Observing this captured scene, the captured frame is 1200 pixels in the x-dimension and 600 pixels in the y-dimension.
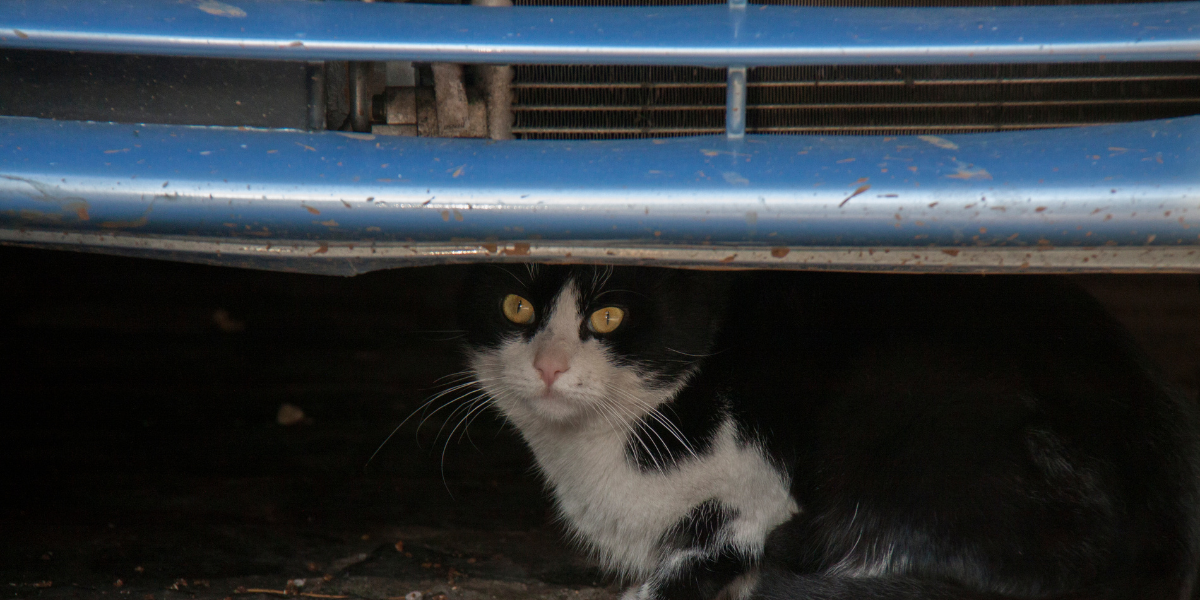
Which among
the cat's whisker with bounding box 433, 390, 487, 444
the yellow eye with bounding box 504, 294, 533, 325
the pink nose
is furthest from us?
the cat's whisker with bounding box 433, 390, 487, 444

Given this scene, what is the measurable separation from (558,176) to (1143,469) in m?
1.07

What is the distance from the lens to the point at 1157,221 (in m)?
0.91

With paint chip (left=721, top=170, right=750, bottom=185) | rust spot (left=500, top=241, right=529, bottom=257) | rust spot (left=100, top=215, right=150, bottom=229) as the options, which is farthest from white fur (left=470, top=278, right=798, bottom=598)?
rust spot (left=100, top=215, right=150, bottom=229)

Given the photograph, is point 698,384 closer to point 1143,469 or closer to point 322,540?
point 1143,469

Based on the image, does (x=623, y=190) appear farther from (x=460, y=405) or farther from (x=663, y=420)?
(x=460, y=405)

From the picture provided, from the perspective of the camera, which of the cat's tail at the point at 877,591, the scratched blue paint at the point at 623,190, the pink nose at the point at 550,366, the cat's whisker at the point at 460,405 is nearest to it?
the scratched blue paint at the point at 623,190

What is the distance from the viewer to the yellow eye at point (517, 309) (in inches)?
60.8

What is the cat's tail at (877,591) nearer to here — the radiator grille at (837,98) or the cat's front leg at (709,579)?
the cat's front leg at (709,579)

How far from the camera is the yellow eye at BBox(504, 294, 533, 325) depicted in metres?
1.54

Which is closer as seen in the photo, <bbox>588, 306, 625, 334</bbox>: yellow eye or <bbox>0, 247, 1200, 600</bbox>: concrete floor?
<bbox>588, 306, 625, 334</bbox>: yellow eye

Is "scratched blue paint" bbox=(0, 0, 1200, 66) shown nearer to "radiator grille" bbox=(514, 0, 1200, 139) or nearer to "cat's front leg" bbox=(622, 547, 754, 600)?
"radiator grille" bbox=(514, 0, 1200, 139)

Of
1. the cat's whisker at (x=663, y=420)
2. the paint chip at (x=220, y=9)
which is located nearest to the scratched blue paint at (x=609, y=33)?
the paint chip at (x=220, y=9)

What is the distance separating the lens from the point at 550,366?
1409 mm

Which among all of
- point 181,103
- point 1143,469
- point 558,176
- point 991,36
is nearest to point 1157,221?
point 991,36
